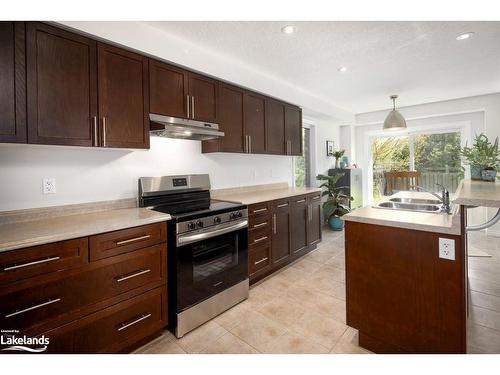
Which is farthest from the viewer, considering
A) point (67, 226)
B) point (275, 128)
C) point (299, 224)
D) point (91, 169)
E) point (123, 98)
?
point (275, 128)

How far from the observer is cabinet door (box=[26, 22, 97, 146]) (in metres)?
1.53

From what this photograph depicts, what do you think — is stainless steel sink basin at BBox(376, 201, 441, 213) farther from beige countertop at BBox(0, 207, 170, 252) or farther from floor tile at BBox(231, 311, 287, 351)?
beige countertop at BBox(0, 207, 170, 252)

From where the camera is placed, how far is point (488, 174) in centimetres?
235

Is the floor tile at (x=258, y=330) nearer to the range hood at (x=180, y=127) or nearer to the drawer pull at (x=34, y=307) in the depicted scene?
the drawer pull at (x=34, y=307)

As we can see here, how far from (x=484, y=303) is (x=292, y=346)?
1.93m

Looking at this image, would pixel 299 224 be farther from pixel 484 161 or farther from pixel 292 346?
pixel 484 161

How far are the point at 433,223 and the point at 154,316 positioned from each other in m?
1.94

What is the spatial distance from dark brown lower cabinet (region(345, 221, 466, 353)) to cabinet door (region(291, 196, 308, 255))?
1.40 metres

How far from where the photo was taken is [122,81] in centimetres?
192

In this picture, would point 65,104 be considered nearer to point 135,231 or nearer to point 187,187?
point 135,231

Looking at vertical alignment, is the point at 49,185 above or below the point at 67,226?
above

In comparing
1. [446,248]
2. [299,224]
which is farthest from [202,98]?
[446,248]
